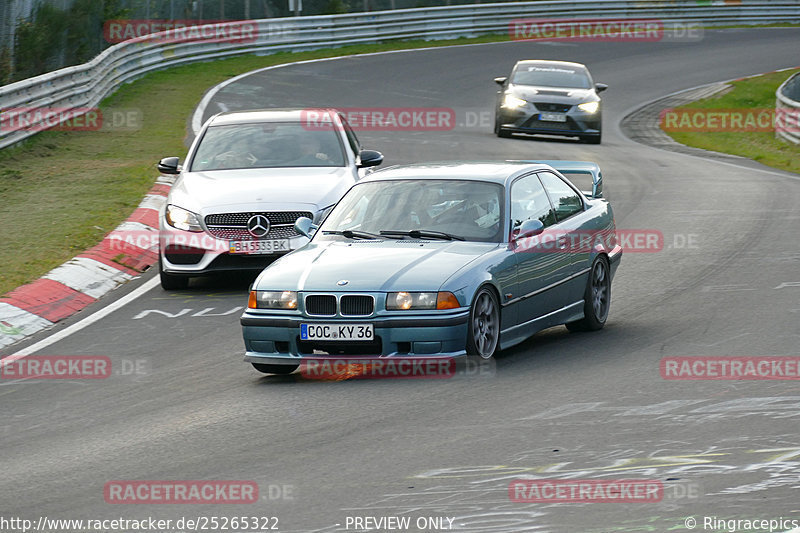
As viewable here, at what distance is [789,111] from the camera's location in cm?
2695

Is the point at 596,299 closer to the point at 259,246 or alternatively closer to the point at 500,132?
the point at 259,246

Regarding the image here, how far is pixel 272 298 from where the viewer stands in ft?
29.8

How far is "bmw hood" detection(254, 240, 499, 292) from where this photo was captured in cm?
886

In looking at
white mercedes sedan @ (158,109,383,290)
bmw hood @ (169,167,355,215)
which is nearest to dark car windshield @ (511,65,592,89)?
white mercedes sedan @ (158,109,383,290)

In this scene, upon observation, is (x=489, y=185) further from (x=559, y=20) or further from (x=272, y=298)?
(x=559, y=20)

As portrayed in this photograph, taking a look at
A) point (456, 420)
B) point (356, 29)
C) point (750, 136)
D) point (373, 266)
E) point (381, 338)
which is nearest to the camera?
point (456, 420)

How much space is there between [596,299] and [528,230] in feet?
4.83

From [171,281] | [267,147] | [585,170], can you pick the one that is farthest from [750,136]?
[171,281]

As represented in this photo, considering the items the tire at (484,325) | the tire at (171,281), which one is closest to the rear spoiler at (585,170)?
the tire at (484,325)

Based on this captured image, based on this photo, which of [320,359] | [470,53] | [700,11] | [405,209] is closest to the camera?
[320,359]

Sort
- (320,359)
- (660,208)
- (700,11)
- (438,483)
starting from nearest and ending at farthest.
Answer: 1. (438,483)
2. (320,359)
3. (660,208)
4. (700,11)

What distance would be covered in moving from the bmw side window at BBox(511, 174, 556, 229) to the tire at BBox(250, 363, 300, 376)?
1.98 metres

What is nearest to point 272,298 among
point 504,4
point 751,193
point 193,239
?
point 193,239

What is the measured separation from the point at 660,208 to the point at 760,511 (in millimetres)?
12460
